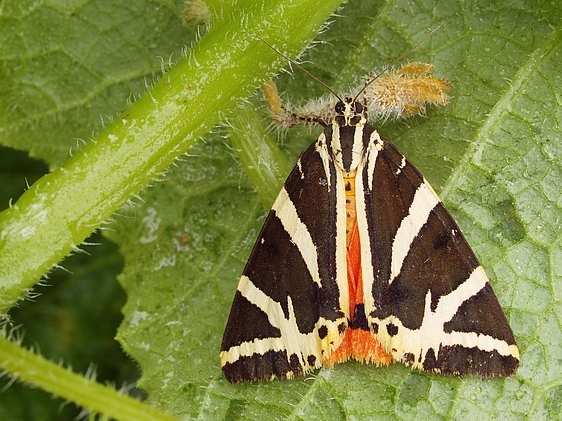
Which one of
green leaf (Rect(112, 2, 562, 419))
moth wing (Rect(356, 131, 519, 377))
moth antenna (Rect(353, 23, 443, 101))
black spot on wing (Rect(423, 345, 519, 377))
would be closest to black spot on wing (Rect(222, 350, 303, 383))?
green leaf (Rect(112, 2, 562, 419))

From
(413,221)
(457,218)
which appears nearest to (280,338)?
(413,221)

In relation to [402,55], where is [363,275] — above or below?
below

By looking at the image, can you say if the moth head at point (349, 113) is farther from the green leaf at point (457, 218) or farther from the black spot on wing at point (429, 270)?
the black spot on wing at point (429, 270)

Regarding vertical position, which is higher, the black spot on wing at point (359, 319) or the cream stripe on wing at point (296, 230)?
the cream stripe on wing at point (296, 230)

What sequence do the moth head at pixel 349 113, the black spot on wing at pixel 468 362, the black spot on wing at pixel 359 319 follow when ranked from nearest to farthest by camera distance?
the black spot on wing at pixel 468 362 → the black spot on wing at pixel 359 319 → the moth head at pixel 349 113

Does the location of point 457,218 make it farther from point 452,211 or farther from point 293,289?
point 293,289

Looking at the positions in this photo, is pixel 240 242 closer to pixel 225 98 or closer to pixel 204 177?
pixel 204 177

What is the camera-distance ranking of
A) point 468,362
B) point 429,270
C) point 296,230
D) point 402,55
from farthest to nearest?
point 402,55 < point 296,230 < point 429,270 < point 468,362

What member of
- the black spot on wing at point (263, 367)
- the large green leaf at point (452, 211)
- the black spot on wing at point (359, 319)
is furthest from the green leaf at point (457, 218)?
the black spot on wing at point (359, 319)
